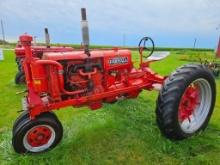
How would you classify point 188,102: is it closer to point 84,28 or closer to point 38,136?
point 84,28

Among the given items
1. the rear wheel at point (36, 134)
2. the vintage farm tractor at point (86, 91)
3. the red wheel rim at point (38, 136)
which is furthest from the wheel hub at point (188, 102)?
the red wheel rim at point (38, 136)

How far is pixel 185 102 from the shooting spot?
3.85 metres

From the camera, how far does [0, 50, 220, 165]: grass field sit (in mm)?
3234

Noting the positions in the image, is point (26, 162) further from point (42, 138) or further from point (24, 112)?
point (24, 112)

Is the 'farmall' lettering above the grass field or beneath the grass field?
above

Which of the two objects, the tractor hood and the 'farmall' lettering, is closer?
the tractor hood

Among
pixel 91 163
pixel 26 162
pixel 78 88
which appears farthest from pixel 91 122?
pixel 26 162

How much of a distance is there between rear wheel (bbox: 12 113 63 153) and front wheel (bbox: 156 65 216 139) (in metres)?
1.50

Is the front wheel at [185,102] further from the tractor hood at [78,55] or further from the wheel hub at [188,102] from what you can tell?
the tractor hood at [78,55]

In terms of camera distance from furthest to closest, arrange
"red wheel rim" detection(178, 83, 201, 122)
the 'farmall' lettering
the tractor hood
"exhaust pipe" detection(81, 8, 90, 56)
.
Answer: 1. the 'farmall' lettering
2. "red wheel rim" detection(178, 83, 201, 122)
3. the tractor hood
4. "exhaust pipe" detection(81, 8, 90, 56)

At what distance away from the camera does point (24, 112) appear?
344 cm

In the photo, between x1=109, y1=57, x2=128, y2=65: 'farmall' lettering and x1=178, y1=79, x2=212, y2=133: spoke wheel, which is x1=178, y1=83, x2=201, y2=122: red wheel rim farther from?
x1=109, y1=57, x2=128, y2=65: 'farmall' lettering

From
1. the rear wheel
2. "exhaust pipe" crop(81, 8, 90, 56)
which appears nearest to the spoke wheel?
"exhaust pipe" crop(81, 8, 90, 56)

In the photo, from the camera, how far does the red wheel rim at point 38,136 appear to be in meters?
3.27
